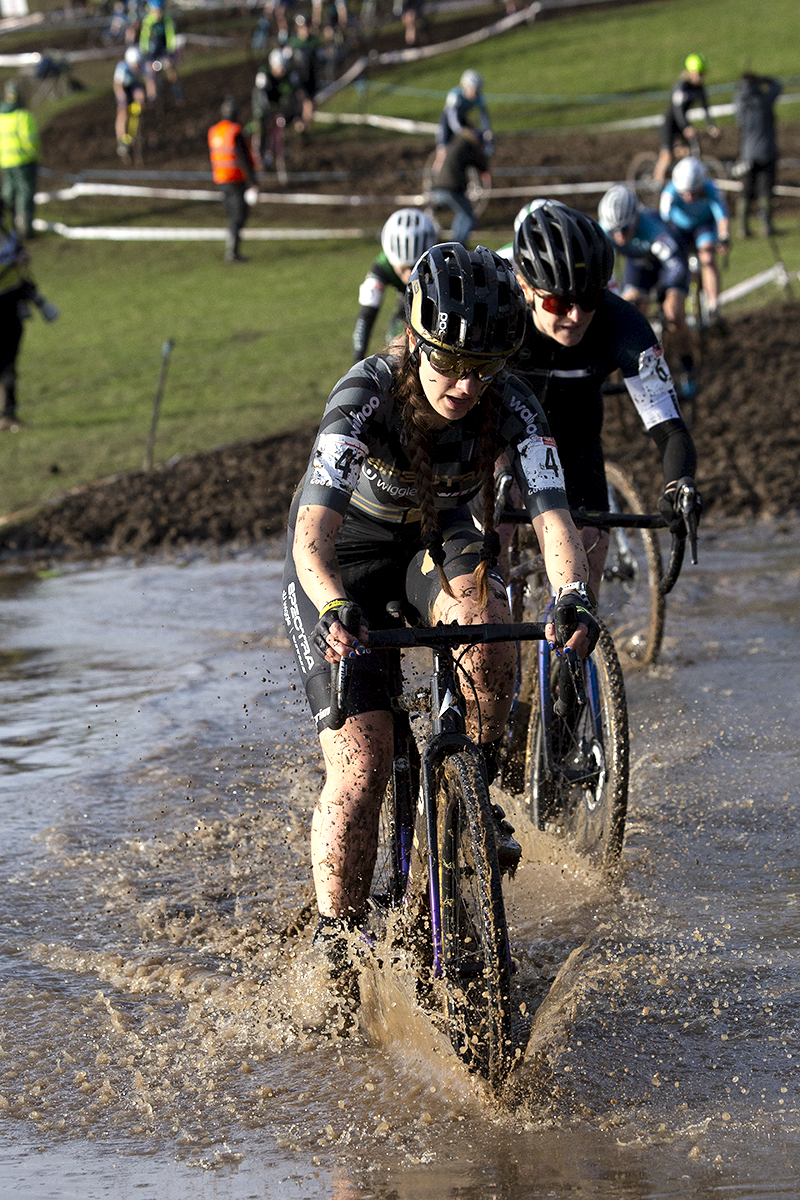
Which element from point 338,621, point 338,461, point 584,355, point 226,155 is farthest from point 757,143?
point 338,621

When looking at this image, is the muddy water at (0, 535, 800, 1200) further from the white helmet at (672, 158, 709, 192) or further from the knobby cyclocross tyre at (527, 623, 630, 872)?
the white helmet at (672, 158, 709, 192)

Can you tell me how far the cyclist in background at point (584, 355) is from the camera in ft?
17.6

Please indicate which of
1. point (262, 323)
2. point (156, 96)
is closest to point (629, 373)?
point (262, 323)

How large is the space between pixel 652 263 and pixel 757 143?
1168cm

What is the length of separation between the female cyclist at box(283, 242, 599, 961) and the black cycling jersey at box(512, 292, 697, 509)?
129cm

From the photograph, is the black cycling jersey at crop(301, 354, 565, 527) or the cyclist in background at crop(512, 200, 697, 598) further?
the cyclist in background at crop(512, 200, 697, 598)

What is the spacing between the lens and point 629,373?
18.6ft

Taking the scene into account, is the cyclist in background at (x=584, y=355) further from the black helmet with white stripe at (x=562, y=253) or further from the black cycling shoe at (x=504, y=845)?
the black cycling shoe at (x=504, y=845)

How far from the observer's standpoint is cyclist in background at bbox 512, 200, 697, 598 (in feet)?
17.6

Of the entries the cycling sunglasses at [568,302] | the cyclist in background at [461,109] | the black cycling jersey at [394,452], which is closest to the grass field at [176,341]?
the cyclist in background at [461,109]

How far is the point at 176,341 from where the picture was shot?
18828mm

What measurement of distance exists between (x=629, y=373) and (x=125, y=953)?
2867mm

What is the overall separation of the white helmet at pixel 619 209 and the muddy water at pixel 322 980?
4366 mm

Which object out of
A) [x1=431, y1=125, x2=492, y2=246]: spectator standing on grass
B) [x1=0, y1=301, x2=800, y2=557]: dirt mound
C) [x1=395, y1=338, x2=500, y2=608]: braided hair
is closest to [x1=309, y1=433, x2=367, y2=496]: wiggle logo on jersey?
[x1=395, y1=338, x2=500, y2=608]: braided hair
